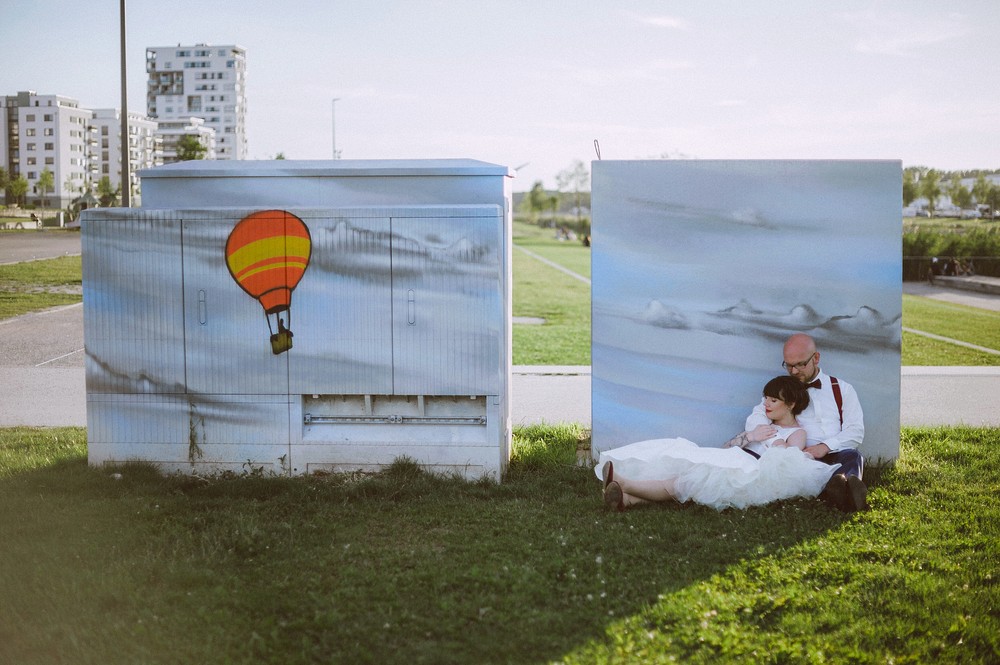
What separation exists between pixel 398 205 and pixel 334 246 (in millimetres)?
589

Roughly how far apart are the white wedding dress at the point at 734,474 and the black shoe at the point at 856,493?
0.21 meters

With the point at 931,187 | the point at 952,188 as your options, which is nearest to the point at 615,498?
the point at 952,188

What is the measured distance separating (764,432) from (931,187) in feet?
110

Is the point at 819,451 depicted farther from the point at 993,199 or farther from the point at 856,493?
the point at 993,199

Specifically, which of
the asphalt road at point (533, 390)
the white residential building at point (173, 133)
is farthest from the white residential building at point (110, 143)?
the asphalt road at point (533, 390)

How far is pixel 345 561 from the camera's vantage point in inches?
208

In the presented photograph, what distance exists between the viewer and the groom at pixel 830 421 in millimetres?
6207

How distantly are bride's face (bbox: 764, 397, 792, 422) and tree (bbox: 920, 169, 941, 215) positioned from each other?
103ft

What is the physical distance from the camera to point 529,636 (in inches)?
170

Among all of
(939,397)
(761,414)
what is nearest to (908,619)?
(761,414)

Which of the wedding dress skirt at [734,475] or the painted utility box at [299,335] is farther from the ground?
the painted utility box at [299,335]

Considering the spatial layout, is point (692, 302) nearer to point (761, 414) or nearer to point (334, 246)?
point (761, 414)

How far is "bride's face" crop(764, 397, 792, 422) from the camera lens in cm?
671

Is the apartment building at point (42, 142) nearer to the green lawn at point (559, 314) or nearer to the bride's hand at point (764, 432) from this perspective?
the green lawn at point (559, 314)
